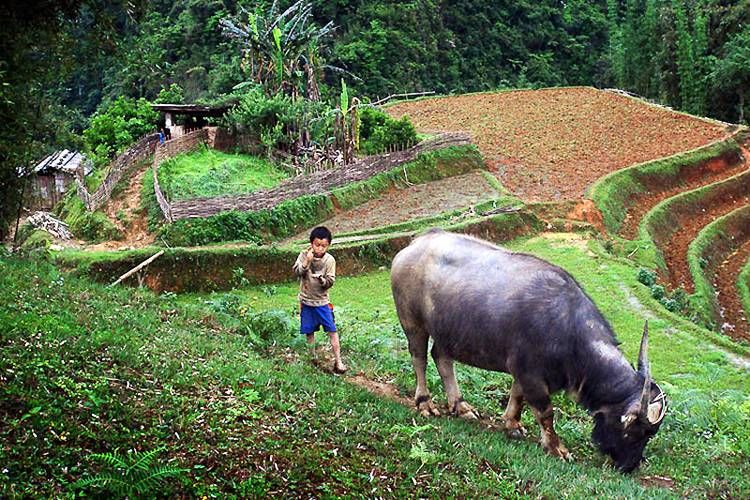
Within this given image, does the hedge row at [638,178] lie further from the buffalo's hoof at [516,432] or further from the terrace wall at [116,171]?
the buffalo's hoof at [516,432]

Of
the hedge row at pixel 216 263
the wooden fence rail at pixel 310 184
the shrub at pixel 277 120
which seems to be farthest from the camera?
the shrub at pixel 277 120

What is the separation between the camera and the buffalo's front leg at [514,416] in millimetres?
7297

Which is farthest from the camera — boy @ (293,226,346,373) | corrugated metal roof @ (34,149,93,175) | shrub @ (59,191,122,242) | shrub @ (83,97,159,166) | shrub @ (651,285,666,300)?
shrub @ (83,97,159,166)

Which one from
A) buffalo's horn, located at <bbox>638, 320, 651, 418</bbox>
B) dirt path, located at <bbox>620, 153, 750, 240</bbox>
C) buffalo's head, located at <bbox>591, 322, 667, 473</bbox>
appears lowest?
dirt path, located at <bbox>620, 153, 750, 240</bbox>

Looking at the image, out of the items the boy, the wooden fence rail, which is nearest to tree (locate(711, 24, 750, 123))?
the wooden fence rail

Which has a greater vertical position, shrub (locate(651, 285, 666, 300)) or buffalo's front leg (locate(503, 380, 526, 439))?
buffalo's front leg (locate(503, 380, 526, 439))

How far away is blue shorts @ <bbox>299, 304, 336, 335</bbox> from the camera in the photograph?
330 inches

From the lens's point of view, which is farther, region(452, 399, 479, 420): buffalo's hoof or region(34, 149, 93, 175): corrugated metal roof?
region(34, 149, 93, 175): corrugated metal roof

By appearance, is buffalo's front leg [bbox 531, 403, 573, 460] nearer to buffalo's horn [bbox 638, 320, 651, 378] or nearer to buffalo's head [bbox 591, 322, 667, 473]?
buffalo's head [bbox 591, 322, 667, 473]

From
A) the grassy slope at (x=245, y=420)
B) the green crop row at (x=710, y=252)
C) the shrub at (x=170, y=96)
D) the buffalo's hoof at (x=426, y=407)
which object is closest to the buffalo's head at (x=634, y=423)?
the grassy slope at (x=245, y=420)

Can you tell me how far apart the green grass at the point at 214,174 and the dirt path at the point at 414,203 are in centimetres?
278

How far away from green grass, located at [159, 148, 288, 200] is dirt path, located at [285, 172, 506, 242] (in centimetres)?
278

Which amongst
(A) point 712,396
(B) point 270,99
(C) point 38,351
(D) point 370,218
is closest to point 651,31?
(B) point 270,99

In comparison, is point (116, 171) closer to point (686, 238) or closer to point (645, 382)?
point (686, 238)
